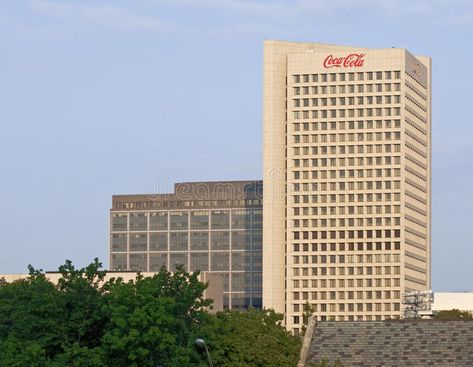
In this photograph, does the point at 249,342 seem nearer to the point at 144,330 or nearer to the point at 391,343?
the point at 391,343

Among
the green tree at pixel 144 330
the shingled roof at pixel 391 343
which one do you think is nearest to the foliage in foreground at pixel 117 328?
the green tree at pixel 144 330

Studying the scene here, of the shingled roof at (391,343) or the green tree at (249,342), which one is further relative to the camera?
the green tree at (249,342)

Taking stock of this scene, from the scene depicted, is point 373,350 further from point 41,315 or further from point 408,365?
point 41,315

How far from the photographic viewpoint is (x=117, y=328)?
10594 centimetres

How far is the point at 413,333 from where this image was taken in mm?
114875

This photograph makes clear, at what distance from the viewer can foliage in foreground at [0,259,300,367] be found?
105000mm

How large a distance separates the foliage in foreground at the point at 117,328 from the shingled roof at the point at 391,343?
16.8ft

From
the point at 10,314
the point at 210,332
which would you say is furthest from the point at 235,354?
the point at 10,314

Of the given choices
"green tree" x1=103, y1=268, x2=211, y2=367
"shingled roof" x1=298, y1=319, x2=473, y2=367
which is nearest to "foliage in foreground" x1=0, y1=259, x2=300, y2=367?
"green tree" x1=103, y1=268, x2=211, y2=367

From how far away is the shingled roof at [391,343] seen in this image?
11181 cm

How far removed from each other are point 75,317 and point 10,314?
34.3 feet

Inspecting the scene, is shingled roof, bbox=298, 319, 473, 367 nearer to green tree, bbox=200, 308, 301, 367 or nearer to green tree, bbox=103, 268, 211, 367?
green tree, bbox=200, 308, 301, 367

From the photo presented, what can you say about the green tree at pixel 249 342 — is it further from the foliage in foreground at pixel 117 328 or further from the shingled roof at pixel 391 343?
the shingled roof at pixel 391 343

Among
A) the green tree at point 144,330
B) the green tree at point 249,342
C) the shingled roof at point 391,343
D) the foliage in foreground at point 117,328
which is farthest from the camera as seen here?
the green tree at point 249,342
